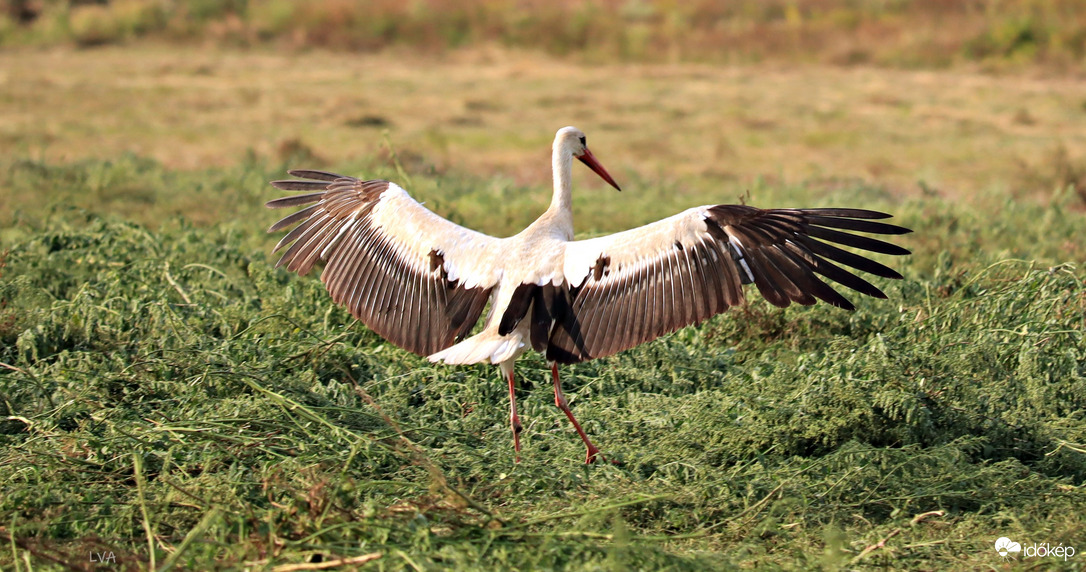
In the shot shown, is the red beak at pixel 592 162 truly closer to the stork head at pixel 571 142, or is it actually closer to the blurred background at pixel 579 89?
the stork head at pixel 571 142

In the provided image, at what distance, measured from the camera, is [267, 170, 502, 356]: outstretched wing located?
452 centimetres

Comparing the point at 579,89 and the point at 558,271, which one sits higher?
the point at 558,271

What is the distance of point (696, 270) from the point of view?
4.12 meters

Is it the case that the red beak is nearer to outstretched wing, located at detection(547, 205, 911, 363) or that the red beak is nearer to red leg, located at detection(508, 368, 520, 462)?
outstretched wing, located at detection(547, 205, 911, 363)

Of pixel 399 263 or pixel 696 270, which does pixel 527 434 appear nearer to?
pixel 399 263

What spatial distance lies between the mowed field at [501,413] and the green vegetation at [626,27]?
9.09 metres

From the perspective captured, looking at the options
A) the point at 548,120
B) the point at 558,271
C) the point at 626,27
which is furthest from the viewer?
the point at 626,27

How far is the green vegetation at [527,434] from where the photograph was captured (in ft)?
11.0

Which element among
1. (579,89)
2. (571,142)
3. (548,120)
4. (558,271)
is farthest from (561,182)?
(579,89)

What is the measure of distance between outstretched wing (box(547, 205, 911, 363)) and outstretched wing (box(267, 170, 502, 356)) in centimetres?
40

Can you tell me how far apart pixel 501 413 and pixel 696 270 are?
1.11m

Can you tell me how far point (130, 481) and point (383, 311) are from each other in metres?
1.16

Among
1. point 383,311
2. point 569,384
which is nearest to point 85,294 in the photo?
point 383,311

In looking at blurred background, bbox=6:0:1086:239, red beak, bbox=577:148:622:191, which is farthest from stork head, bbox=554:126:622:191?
blurred background, bbox=6:0:1086:239
